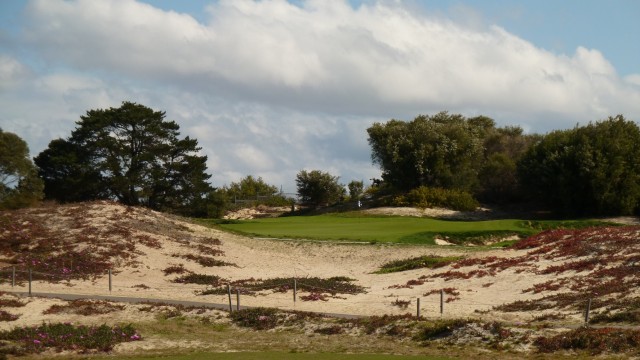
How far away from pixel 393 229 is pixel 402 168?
31159 millimetres

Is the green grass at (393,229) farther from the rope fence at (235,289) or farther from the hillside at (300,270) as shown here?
the rope fence at (235,289)

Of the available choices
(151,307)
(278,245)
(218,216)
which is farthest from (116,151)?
(151,307)

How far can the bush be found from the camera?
289 feet

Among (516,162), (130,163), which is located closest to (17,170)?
(130,163)

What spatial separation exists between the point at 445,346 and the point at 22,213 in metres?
38.6

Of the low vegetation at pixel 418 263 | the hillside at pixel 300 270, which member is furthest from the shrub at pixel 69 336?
the low vegetation at pixel 418 263

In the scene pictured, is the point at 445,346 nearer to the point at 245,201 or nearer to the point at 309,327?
the point at 309,327

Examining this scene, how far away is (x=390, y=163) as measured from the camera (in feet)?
323

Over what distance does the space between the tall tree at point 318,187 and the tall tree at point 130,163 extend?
21.6m

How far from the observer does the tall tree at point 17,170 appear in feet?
248

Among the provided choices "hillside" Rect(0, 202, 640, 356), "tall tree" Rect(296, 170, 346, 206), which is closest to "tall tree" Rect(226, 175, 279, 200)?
"tall tree" Rect(296, 170, 346, 206)

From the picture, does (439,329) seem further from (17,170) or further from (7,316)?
(17,170)

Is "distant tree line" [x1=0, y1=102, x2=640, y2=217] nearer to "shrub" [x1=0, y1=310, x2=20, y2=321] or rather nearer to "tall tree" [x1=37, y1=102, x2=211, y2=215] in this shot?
"tall tree" [x1=37, y1=102, x2=211, y2=215]

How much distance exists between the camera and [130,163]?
280 feet
